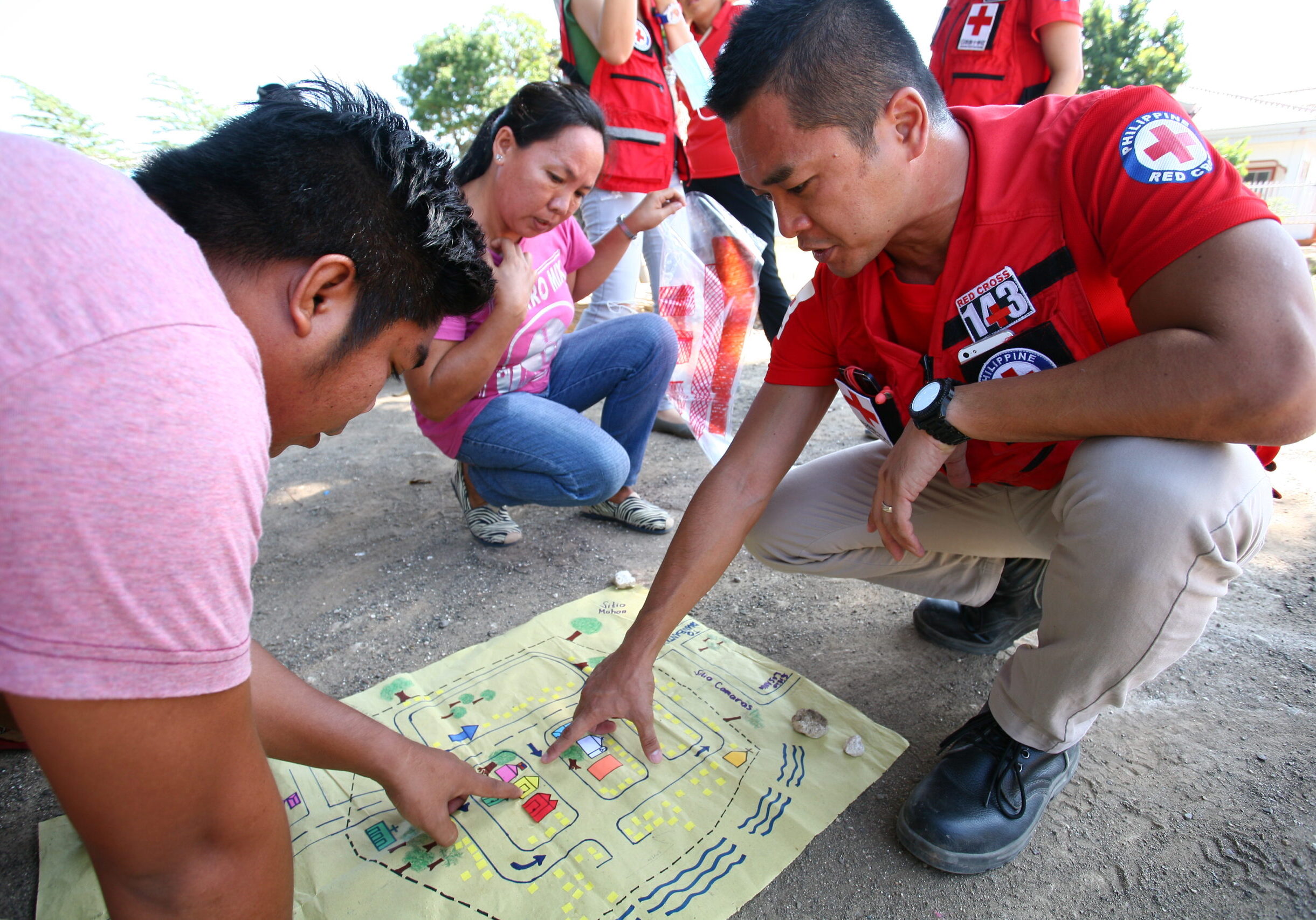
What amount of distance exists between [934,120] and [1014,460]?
0.63 meters

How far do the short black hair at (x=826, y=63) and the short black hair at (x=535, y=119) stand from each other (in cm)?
92

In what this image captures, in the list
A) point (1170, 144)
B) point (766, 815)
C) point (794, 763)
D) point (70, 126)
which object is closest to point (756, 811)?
point (766, 815)

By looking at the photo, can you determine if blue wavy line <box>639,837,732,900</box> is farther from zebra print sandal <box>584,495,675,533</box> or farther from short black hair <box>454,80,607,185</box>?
short black hair <box>454,80,607,185</box>

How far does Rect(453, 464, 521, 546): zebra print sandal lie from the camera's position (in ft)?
7.79

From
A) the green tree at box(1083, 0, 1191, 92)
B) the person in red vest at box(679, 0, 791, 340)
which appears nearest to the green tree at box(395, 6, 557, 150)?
the green tree at box(1083, 0, 1191, 92)

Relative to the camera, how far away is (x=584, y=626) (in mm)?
1865

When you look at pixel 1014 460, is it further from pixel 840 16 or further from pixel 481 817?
pixel 481 817

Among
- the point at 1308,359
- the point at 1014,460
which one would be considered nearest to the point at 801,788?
the point at 1014,460

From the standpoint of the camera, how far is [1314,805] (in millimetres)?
1293

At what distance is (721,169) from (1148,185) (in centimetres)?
235

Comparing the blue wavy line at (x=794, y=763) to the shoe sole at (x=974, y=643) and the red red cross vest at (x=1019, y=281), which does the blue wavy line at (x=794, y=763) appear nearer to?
the shoe sole at (x=974, y=643)

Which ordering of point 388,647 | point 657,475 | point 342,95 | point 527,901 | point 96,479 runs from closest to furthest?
point 96,479
point 342,95
point 527,901
point 388,647
point 657,475

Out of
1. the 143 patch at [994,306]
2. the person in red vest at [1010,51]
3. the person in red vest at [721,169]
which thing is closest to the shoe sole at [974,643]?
the 143 patch at [994,306]

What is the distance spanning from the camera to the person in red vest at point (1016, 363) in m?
1.04
